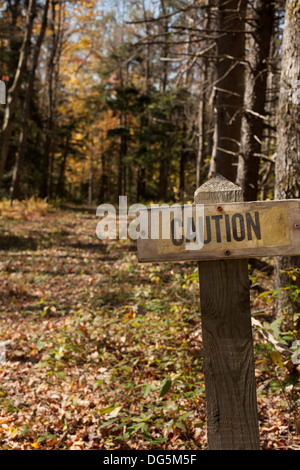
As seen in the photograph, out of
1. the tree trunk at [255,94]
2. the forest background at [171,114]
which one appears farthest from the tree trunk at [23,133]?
the tree trunk at [255,94]

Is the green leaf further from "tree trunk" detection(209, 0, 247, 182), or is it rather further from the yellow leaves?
"tree trunk" detection(209, 0, 247, 182)

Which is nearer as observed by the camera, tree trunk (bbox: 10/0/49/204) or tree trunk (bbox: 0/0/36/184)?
tree trunk (bbox: 0/0/36/184)

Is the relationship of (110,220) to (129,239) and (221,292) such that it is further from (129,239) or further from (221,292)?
(221,292)

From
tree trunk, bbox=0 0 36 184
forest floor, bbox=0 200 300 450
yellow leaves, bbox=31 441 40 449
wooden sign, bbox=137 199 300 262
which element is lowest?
yellow leaves, bbox=31 441 40 449

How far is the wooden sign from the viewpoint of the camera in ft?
5.91

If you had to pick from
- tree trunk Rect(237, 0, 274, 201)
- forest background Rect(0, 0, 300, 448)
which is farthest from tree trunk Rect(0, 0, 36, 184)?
tree trunk Rect(237, 0, 274, 201)

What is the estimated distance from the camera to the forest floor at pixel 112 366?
3105 mm

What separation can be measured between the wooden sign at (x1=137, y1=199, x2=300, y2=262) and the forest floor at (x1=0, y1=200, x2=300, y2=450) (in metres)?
1.30

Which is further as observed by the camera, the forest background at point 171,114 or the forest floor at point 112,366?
the forest background at point 171,114

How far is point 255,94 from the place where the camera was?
6086mm

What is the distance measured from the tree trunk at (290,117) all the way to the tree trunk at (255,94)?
5.99 feet

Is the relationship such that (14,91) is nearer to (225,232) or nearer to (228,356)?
(225,232)

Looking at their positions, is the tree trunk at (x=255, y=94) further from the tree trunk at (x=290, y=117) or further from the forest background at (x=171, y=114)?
the tree trunk at (x=290, y=117)

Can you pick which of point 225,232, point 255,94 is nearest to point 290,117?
point 255,94
